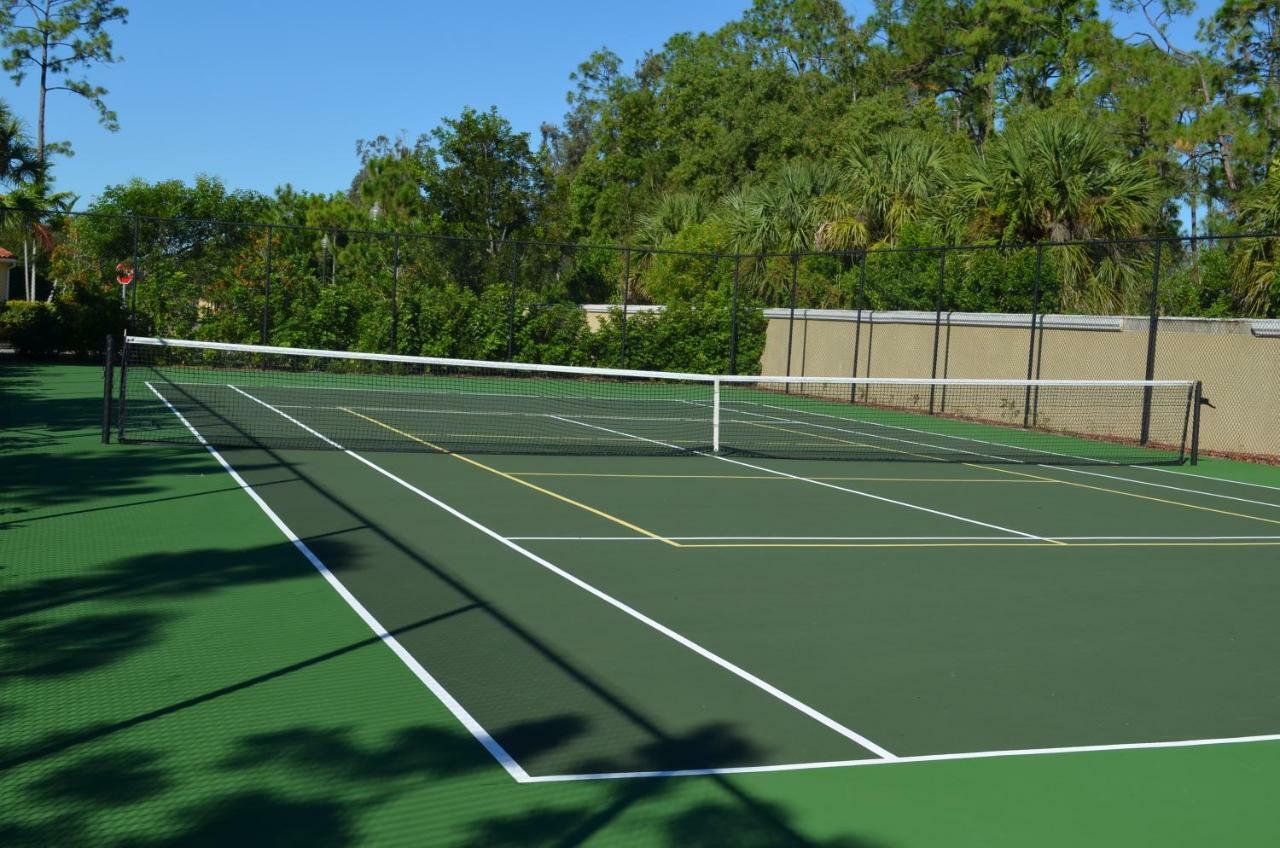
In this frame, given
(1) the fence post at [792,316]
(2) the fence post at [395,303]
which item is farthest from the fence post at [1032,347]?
(2) the fence post at [395,303]

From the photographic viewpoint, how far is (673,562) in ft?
34.4

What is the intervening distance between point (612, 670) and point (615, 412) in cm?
1896

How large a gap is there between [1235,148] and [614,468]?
1340 inches

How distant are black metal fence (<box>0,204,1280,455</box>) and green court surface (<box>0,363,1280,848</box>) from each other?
11.4 meters

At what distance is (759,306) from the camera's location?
35.2m

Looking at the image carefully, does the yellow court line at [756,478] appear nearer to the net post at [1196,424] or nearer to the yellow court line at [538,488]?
the yellow court line at [538,488]

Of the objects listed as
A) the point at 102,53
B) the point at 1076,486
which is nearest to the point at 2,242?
the point at 102,53

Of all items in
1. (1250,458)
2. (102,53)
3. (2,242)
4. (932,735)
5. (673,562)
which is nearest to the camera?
(932,735)

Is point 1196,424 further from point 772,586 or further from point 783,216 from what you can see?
point 783,216

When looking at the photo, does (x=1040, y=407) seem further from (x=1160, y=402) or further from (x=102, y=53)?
(x=102, y=53)

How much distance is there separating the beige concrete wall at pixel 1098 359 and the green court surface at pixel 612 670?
25.6ft

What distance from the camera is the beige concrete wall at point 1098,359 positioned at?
20688 millimetres

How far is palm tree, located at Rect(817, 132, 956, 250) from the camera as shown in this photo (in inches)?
1422

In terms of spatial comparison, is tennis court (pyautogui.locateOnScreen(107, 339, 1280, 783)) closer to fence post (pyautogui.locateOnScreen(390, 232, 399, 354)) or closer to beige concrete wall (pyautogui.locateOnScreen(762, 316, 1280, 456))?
beige concrete wall (pyautogui.locateOnScreen(762, 316, 1280, 456))
